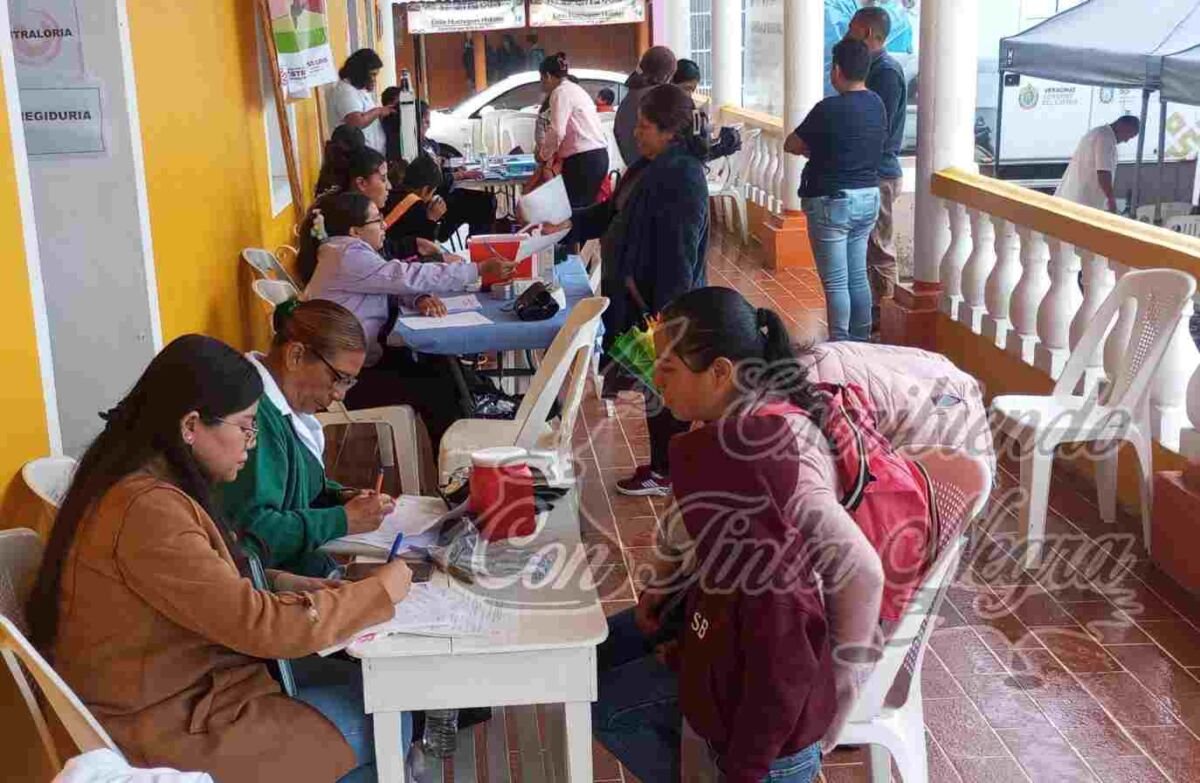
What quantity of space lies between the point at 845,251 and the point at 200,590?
4547 mm

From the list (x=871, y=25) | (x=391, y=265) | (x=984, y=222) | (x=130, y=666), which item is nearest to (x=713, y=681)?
(x=130, y=666)

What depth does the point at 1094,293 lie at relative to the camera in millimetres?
4672

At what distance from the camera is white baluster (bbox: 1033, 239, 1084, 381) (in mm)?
4918

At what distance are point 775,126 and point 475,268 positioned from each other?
19.8 ft

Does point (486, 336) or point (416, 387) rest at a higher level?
point (486, 336)

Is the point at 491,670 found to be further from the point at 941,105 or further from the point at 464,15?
the point at 464,15

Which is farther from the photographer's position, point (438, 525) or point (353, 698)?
point (438, 525)

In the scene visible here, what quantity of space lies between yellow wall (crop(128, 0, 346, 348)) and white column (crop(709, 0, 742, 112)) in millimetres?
6358

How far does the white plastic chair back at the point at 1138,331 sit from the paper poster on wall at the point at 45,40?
3.07 meters

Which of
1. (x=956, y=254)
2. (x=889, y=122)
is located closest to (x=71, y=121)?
(x=956, y=254)

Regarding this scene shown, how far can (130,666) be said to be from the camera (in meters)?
2.01

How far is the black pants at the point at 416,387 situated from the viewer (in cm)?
462

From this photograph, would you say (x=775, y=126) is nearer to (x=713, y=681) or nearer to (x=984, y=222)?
(x=984, y=222)

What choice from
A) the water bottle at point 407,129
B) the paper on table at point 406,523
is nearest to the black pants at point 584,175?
the water bottle at point 407,129
